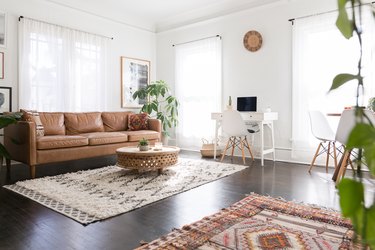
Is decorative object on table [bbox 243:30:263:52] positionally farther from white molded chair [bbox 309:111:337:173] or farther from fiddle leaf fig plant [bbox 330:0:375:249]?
fiddle leaf fig plant [bbox 330:0:375:249]

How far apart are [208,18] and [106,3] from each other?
6.56ft


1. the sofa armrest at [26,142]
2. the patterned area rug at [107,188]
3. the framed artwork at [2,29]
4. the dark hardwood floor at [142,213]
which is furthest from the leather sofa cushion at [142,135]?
the framed artwork at [2,29]

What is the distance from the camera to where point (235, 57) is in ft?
17.6

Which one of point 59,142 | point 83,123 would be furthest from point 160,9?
point 59,142

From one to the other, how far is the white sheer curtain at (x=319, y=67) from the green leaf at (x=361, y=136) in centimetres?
407

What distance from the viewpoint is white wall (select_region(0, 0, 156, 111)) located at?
4.36 meters

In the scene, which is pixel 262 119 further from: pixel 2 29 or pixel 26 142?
pixel 2 29

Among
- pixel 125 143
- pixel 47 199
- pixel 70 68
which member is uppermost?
pixel 70 68

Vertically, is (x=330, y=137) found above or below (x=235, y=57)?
below

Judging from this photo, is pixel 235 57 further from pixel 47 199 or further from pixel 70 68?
pixel 47 199

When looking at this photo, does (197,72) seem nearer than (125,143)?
No

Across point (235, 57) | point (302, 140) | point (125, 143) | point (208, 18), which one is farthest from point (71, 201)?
point (208, 18)

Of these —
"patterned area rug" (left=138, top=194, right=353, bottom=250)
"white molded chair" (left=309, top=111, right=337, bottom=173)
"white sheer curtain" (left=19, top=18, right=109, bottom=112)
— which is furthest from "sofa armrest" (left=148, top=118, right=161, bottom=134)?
"patterned area rug" (left=138, top=194, right=353, bottom=250)

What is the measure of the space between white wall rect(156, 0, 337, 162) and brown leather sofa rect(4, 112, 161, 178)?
70.7 inches
